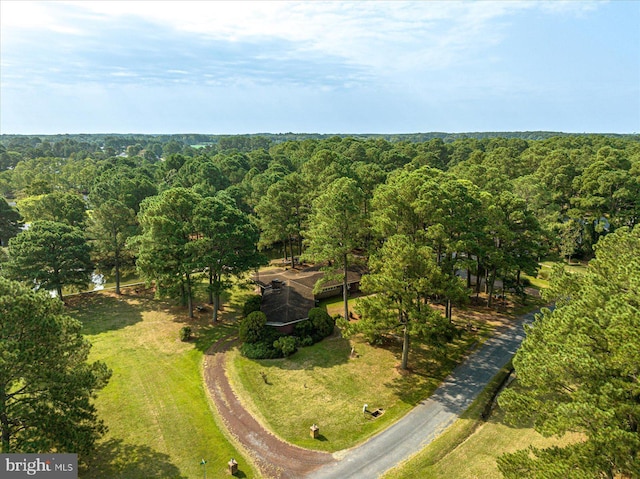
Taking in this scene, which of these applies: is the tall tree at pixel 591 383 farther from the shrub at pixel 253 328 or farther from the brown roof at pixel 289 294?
the brown roof at pixel 289 294

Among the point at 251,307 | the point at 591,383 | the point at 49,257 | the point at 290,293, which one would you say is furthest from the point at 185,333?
the point at 591,383

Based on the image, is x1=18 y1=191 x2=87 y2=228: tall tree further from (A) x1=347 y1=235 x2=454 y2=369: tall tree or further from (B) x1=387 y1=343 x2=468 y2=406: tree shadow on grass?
(B) x1=387 y1=343 x2=468 y2=406: tree shadow on grass

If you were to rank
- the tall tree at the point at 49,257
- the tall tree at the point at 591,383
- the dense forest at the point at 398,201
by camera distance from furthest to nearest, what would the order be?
1. the tall tree at the point at 49,257
2. the dense forest at the point at 398,201
3. the tall tree at the point at 591,383

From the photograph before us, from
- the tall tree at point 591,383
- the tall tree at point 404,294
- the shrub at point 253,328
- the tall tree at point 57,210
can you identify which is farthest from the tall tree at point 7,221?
the tall tree at point 591,383

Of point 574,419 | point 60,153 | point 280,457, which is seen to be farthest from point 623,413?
point 60,153

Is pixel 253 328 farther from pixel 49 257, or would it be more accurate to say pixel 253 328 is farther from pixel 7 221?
pixel 7 221

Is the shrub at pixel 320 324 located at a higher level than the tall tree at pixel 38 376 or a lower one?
lower
